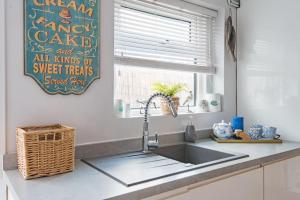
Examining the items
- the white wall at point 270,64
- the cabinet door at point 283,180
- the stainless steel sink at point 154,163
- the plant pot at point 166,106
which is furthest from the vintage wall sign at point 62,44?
the white wall at point 270,64

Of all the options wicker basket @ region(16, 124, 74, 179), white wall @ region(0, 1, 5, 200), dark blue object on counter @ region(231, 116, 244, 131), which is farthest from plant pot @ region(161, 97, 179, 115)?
white wall @ region(0, 1, 5, 200)

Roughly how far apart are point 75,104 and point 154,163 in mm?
531

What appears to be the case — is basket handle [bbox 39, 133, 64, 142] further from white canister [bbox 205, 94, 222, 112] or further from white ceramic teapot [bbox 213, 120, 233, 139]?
white canister [bbox 205, 94, 222, 112]

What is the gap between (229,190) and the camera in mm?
1311

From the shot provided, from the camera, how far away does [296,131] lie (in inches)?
75.5

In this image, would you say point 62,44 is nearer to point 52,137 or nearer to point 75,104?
point 75,104

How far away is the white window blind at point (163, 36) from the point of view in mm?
1704

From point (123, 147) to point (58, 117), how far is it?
430 millimetres

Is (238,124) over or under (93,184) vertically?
over

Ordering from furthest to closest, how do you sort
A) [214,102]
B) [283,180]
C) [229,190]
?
[214,102] → [283,180] → [229,190]

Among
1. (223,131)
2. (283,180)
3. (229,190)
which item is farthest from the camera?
(223,131)

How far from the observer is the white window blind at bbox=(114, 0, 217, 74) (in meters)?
1.70

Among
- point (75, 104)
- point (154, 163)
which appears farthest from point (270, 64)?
point (75, 104)

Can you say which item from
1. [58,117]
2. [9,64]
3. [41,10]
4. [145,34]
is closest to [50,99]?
[58,117]
